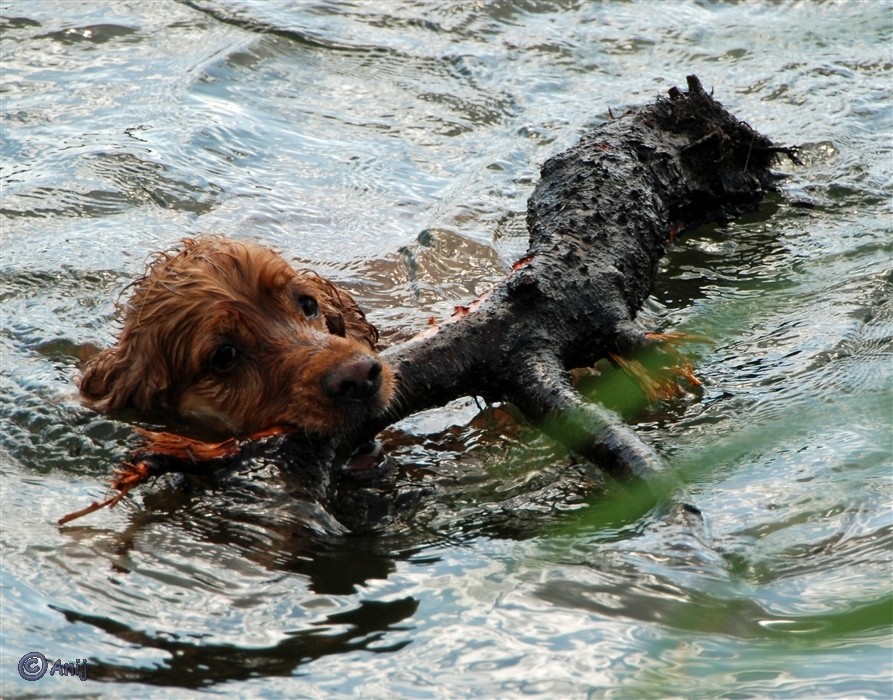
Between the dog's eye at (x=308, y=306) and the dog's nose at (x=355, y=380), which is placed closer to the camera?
the dog's nose at (x=355, y=380)

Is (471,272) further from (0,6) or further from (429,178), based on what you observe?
(0,6)

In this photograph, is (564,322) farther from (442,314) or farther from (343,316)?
(442,314)

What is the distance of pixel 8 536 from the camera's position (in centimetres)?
459

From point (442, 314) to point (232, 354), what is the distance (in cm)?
201

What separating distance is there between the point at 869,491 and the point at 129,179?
5.72m

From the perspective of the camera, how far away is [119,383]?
5.70 meters

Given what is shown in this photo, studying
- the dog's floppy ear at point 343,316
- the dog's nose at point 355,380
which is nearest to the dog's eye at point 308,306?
the dog's floppy ear at point 343,316

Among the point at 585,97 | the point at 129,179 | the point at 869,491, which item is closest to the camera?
the point at 869,491

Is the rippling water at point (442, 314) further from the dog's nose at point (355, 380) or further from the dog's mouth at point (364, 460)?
the dog's nose at point (355, 380)

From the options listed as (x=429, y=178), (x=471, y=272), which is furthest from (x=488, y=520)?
(x=429, y=178)

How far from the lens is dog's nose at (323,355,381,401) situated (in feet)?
15.6

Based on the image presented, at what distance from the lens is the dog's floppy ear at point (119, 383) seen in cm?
556

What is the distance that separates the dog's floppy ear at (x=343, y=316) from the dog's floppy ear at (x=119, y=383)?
33.9 inches

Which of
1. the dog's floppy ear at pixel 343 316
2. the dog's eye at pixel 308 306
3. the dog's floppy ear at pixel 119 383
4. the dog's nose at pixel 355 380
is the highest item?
the dog's nose at pixel 355 380
